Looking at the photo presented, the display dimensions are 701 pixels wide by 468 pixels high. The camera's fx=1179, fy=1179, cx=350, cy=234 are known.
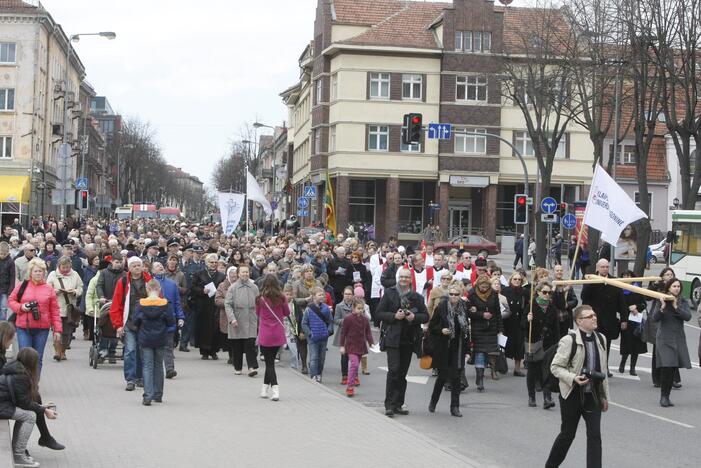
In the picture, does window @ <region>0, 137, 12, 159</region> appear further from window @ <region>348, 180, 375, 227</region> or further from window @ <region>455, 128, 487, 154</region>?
window @ <region>455, 128, 487, 154</region>

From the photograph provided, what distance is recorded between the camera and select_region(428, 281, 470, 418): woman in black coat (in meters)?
14.0

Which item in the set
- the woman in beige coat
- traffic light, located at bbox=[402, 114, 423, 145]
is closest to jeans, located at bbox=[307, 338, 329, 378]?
the woman in beige coat

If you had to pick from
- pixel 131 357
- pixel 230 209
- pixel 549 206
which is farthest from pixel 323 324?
pixel 549 206

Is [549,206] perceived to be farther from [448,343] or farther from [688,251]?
[448,343]

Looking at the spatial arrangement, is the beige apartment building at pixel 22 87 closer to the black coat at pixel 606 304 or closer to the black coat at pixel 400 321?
the black coat at pixel 606 304

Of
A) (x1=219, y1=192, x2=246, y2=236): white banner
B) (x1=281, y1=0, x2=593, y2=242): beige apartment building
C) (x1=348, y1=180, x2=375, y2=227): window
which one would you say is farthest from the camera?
(x1=348, y1=180, x2=375, y2=227): window

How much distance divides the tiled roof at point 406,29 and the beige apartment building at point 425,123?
84mm

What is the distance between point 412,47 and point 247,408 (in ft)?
174

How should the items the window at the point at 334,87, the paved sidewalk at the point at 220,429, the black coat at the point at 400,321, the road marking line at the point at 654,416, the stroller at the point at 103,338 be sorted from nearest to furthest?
1. the paved sidewalk at the point at 220,429
2. the road marking line at the point at 654,416
3. the black coat at the point at 400,321
4. the stroller at the point at 103,338
5. the window at the point at 334,87

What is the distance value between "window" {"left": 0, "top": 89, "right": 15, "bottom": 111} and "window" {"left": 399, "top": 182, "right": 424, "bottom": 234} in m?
25.8

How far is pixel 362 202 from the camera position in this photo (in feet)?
220

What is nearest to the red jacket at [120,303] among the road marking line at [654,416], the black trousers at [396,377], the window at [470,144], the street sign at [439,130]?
the black trousers at [396,377]

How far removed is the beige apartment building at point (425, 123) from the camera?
65.4 meters

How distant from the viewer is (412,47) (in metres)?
65.1
